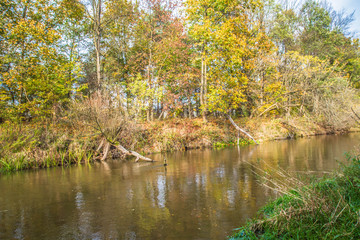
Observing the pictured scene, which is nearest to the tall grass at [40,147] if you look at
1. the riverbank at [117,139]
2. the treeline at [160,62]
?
the riverbank at [117,139]

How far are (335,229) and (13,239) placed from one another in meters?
5.78

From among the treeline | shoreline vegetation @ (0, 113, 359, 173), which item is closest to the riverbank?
shoreline vegetation @ (0, 113, 359, 173)

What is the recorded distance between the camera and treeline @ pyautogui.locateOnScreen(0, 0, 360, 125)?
1888 cm

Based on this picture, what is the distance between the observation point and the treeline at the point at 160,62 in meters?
18.9

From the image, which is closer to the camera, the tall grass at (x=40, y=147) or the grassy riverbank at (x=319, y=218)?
the grassy riverbank at (x=319, y=218)

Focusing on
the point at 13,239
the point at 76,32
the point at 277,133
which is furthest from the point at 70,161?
the point at 277,133

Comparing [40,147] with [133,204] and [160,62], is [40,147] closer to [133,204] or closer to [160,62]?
[133,204]

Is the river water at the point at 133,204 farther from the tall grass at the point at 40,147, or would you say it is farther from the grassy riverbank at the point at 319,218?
the tall grass at the point at 40,147

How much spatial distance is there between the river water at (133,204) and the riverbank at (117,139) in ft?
9.77

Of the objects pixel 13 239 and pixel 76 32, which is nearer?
pixel 13 239

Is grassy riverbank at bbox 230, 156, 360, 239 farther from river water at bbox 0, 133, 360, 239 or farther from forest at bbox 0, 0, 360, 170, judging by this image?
forest at bbox 0, 0, 360, 170

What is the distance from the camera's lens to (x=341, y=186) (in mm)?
4465

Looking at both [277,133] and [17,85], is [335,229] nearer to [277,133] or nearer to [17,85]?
[17,85]

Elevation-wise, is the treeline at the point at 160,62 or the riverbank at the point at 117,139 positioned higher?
the treeline at the point at 160,62
